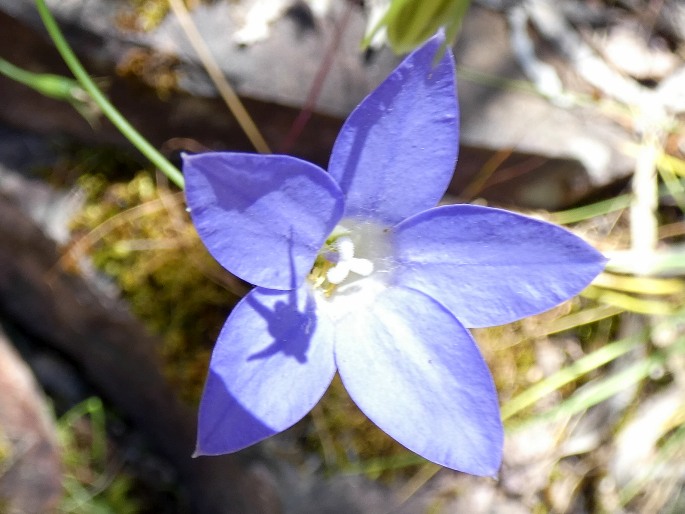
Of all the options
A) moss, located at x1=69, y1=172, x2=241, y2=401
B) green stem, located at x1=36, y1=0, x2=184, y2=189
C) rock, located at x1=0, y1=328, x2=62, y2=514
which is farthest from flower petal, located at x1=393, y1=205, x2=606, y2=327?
rock, located at x1=0, y1=328, x2=62, y2=514

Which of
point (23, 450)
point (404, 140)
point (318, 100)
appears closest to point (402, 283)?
point (404, 140)

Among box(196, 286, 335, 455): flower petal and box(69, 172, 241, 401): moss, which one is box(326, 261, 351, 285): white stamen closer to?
box(196, 286, 335, 455): flower petal

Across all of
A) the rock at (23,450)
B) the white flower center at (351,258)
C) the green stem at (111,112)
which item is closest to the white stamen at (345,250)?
the white flower center at (351,258)

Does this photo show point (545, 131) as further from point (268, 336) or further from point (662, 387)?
point (268, 336)

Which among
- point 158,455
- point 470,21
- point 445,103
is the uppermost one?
point 470,21

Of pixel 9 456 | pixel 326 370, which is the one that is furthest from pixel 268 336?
pixel 9 456

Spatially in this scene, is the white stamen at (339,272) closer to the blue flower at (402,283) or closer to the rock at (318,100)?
the blue flower at (402,283)
